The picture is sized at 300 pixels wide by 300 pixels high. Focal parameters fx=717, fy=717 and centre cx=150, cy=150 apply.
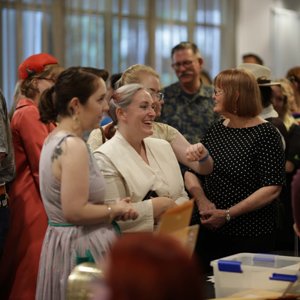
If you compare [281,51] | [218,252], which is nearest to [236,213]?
[218,252]

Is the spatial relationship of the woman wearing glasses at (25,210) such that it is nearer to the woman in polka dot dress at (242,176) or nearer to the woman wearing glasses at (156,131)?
the woman wearing glasses at (156,131)

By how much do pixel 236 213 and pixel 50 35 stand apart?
13.0 feet

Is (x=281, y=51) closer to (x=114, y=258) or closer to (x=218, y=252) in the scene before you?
(x=218, y=252)

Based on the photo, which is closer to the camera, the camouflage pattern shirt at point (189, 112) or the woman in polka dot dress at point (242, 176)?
the woman in polka dot dress at point (242, 176)

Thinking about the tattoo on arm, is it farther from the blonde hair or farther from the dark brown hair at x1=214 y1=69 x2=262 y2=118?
the dark brown hair at x1=214 y1=69 x2=262 y2=118

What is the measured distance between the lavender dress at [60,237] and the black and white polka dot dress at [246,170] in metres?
0.86

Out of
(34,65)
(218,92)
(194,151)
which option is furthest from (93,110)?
(34,65)

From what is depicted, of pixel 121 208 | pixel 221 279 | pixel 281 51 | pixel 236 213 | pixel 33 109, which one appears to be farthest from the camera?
pixel 281 51

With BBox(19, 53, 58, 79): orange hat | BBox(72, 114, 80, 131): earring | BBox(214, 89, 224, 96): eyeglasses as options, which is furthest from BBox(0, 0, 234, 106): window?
BBox(72, 114, 80, 131): earring

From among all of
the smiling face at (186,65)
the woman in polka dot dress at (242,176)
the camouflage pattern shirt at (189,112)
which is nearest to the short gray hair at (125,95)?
the woman in polka dot dress at (242,176)

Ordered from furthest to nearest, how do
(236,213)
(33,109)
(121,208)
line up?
(33,109)
(236,213)
(121,208)

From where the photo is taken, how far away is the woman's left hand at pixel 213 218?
311 cm

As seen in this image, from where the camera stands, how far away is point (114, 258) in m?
1.00

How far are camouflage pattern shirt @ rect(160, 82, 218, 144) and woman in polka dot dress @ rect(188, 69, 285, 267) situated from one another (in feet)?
3.02
